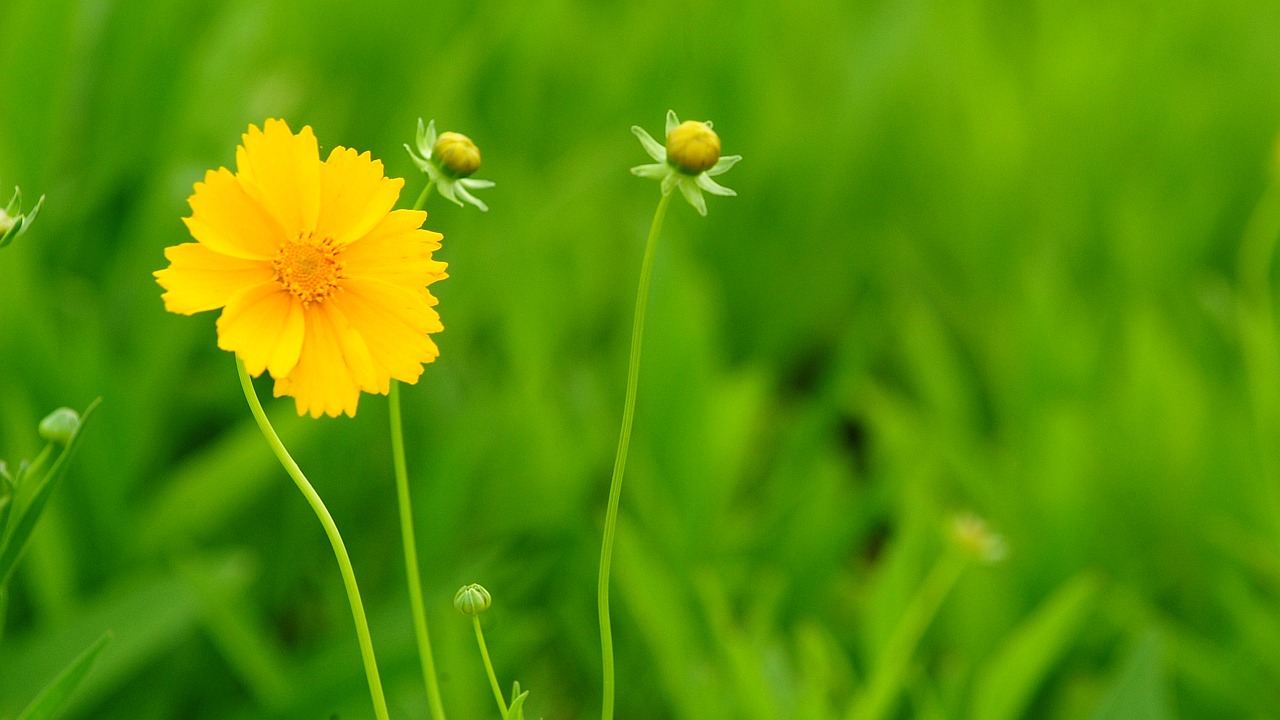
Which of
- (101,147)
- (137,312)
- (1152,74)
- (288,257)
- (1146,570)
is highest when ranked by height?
(1152,74)

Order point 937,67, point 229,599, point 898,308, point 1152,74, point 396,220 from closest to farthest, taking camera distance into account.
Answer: point 396,220, point 229,599, point 898,308, point 1152,74, point 937,67

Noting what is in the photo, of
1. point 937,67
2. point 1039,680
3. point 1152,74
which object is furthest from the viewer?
point 937,67

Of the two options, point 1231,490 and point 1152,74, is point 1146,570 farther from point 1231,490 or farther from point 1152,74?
point 1152,74

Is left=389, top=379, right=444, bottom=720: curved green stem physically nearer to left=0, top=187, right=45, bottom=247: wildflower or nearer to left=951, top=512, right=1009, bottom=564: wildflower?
left=0, top=187, right=45, bottom=247: wildflower

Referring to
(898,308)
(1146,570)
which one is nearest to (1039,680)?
(1146,570)

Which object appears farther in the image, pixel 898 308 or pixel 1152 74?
pixel 1152 74

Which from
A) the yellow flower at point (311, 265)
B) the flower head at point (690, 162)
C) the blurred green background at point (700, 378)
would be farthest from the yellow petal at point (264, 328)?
the blurred green background at point (700, 378)

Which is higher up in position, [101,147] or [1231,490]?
[101,147]
